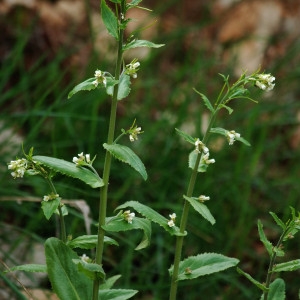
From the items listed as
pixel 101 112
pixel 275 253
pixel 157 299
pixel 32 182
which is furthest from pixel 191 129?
pixel 275 253

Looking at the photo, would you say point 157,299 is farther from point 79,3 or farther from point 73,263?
point 79,3

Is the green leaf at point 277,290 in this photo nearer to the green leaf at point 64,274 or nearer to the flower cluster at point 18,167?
the green leaf at point 64,274

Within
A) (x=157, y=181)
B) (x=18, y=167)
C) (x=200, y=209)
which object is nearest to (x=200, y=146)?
(x=200, y=209)

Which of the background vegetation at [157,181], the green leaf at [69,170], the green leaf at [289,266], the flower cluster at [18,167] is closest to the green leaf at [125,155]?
the green leaf at [69,170]

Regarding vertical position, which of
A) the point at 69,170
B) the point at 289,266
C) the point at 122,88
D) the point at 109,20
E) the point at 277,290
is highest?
the point at 109,20

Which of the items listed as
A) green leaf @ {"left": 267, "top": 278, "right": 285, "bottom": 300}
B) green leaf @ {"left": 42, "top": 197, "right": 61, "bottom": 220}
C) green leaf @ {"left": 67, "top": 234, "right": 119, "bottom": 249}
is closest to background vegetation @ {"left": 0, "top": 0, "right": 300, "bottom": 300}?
green leaf @ {"left": 267, "top": 278, "right": 285, "bottom": 300}

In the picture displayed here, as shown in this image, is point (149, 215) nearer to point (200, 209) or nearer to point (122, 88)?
point (200, 209)
